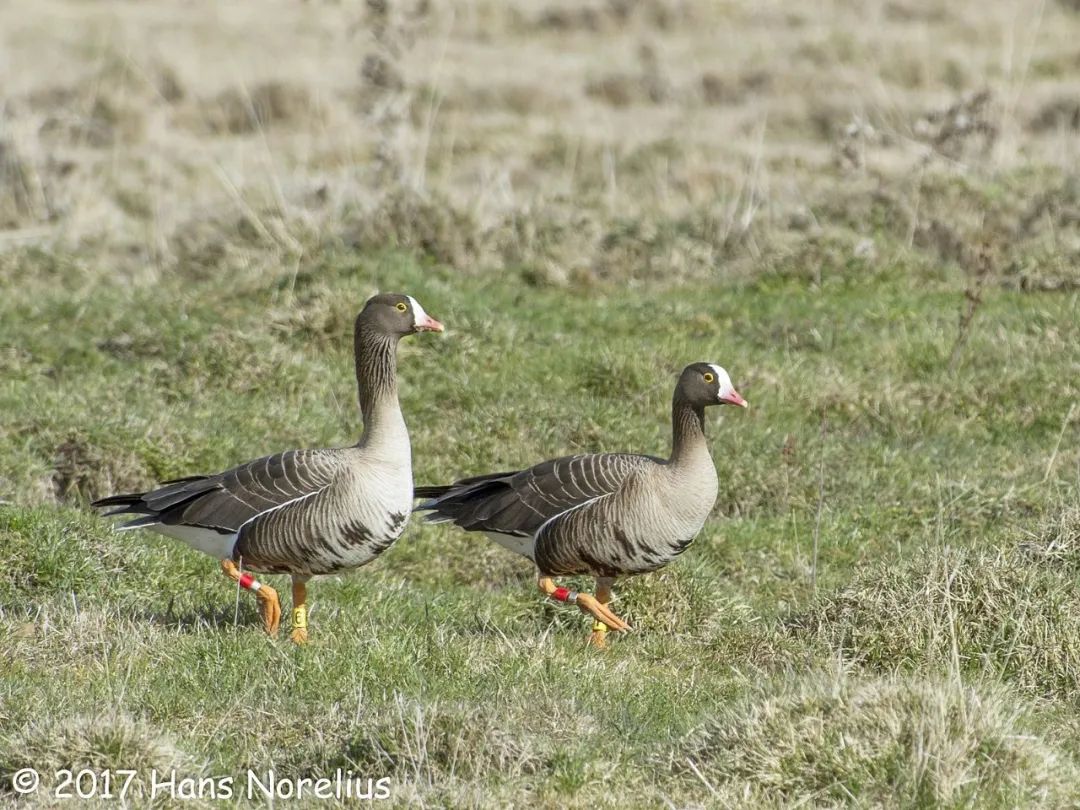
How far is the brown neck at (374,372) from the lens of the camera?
7.18 metres

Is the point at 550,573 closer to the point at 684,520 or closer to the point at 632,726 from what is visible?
the point at 684,520

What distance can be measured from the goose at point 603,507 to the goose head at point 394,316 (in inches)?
34.8

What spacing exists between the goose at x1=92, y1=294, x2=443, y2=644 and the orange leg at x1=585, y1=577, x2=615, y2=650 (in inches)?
42.7

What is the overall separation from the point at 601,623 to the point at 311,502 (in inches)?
60.8

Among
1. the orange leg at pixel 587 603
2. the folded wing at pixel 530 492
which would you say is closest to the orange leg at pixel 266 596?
Result: the folded wing at pixel 530 492

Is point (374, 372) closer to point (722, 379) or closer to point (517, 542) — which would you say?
point (517, 542)

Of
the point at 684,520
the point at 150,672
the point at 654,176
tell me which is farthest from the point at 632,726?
the point at 654,176

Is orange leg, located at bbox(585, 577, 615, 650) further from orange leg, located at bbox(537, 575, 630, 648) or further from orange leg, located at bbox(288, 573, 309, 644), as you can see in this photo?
orange leg, located at bbox(288, 573, 309, 644)

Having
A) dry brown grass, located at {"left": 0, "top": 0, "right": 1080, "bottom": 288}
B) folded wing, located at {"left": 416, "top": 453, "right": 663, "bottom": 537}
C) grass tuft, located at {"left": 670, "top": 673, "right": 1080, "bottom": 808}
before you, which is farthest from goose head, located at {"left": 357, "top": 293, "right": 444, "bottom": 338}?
dry brown grass, located at {"left": 0, "top": 0, "right": 1080, "bottom": 288}

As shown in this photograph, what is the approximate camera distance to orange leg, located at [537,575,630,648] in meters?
7.09

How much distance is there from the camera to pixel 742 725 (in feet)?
17.1

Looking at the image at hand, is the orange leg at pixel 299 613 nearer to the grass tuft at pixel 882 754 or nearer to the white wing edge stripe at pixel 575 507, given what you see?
the white wing edge stripe at pixel 575 507

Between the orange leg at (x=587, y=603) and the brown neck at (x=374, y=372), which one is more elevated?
the brown neck at (x=374, y=372)

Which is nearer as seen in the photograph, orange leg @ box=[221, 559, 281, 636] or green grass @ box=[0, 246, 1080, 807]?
green grass @ box=[0, 246, 1080, 807]
